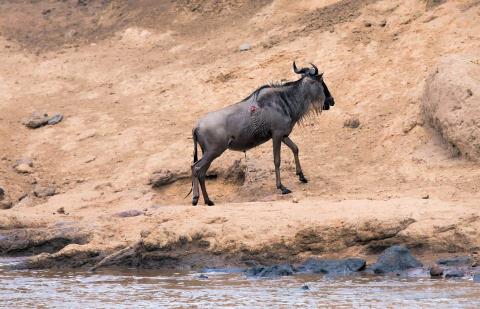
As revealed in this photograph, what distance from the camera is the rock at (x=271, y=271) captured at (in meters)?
11.8

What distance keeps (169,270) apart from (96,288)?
4.22 feet

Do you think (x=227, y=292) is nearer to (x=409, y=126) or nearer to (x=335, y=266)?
(x=335, y=266)

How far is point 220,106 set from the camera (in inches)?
770

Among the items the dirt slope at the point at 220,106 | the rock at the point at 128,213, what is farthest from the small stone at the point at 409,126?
the rock at the point at 128,213

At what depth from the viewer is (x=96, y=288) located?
11586 millimetres

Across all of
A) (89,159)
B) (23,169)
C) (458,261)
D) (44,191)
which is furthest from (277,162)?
(23,169)

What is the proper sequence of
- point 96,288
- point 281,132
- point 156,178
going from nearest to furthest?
point 96,288, point 281,132, point 156,178

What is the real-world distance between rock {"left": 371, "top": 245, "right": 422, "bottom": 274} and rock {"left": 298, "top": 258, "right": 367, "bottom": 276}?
182mm

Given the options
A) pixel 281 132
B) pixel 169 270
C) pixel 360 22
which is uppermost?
pixel 360 22

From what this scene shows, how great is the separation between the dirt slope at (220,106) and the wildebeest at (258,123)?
2.01 feet

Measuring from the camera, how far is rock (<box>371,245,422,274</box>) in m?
11.6

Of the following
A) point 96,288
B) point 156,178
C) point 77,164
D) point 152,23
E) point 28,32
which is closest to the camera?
point 96,288

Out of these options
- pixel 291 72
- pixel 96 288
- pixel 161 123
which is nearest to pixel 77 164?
pixel 161 123

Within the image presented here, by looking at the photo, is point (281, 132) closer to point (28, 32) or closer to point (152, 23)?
point (152, 23)
